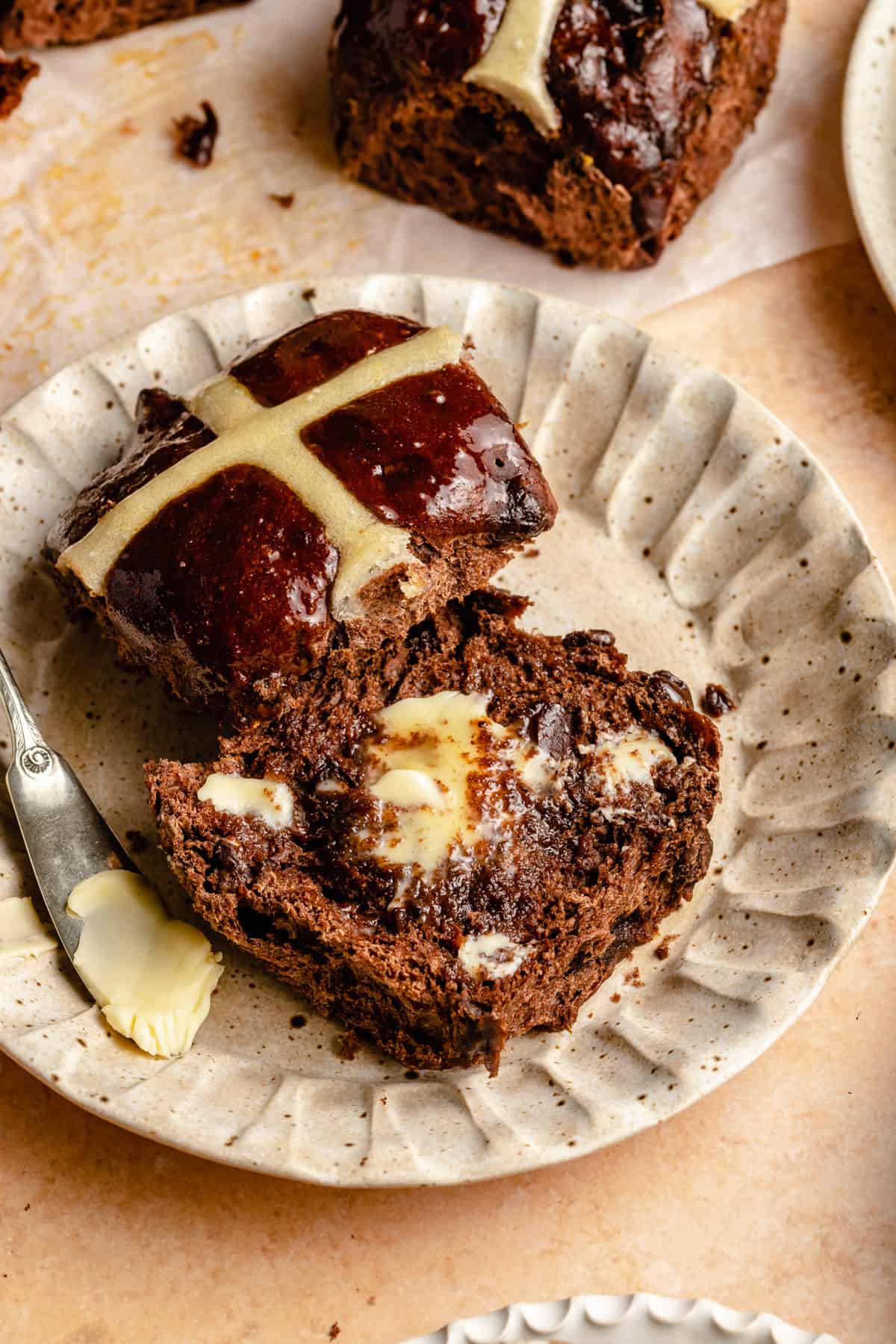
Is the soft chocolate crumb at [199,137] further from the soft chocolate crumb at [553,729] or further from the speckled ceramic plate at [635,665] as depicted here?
the soft chocolate crumb at [553,729]

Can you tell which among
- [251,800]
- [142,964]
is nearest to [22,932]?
[142,964]

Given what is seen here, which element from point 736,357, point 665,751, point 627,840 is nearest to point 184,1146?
point 627,840

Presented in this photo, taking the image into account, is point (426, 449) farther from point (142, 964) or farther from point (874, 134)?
point (874, 134)

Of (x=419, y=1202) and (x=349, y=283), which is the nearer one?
(x=419, y=1202)

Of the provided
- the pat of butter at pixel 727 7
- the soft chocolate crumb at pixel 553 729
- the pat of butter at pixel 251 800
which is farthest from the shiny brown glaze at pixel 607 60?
the pat of butter at pixel 251 800

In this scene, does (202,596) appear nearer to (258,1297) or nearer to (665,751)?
(665,751)

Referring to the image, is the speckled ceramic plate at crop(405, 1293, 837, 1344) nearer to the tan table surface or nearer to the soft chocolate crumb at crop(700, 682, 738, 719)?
the tan table surface
